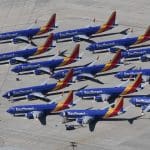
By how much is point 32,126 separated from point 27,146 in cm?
862

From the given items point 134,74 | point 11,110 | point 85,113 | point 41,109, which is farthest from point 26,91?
point 134,74

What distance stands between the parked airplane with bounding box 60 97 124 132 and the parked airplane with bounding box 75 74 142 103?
6.74m

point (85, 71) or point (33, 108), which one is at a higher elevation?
point (85, 71)

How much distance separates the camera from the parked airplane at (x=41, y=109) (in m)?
183

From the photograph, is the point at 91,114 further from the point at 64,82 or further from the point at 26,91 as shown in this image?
the point at 26,91

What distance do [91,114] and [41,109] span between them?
1171cm

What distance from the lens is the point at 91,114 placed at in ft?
588

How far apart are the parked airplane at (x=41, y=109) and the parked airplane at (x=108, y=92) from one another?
5.52 metres

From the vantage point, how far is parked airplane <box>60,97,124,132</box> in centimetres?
17838

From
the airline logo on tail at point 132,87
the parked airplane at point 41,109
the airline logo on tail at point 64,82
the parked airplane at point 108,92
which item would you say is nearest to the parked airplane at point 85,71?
the airline logo on tail at point 64,82

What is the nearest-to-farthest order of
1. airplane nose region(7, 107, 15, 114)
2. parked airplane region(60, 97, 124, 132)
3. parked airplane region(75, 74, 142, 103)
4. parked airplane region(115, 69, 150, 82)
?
parked airplane region(60, 97, 124, 132) → airplane nose region(7, 107, 15, 114) → parked airplane region(75, 74, 142, 103) → parked airplane region(115, 69, 150, 82)

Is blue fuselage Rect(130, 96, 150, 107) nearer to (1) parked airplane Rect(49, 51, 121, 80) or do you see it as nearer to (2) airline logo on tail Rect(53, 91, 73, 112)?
(2) airline logo on tail Rect(53, 91, 73, 112)

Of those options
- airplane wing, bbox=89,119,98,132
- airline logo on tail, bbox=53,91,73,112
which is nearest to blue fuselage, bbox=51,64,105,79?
airline logo on tail, bbox=53,91,73,112

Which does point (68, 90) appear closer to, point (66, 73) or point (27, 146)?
point (66, 73)
